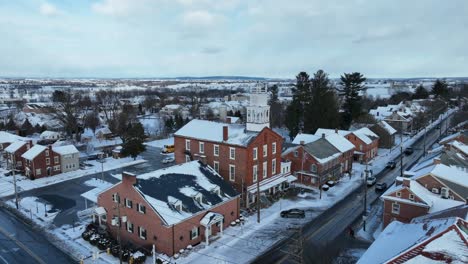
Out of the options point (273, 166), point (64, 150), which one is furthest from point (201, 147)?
point (64, 150)

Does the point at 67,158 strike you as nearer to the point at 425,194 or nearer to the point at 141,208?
the point at 141,208

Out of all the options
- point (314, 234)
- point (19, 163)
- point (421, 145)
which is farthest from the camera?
point (421, 145)

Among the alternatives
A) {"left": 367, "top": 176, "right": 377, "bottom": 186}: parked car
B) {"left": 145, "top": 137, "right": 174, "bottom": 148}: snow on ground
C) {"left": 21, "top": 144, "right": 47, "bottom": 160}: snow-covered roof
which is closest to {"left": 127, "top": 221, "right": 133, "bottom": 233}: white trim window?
{"left": 21, "top": 144, "right": 47, "bottom": 160}: snow-covered roof

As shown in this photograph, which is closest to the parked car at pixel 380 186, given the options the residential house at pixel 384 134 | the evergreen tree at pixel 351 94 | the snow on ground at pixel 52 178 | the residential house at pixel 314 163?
the residential house at pixel 314 163

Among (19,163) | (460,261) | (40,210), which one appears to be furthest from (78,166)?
(460,261)

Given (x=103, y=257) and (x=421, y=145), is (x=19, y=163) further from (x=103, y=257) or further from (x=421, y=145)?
(x=421, y=145)

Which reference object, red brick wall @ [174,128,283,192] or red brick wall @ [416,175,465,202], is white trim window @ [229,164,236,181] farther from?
red brick wall @ [416,175,465,202]

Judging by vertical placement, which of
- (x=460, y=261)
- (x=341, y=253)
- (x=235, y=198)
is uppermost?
(x=460, y=261)
